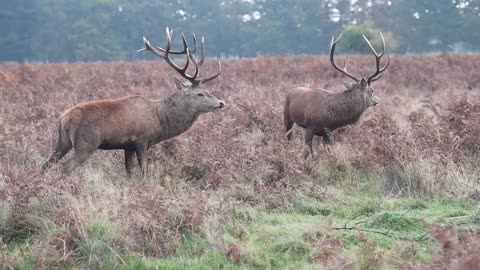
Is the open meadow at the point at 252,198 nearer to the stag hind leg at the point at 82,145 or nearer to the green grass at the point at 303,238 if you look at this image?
the green grass at the point at 303,238

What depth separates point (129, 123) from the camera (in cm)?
963

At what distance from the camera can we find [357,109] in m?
11.8

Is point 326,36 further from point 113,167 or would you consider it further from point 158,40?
point 113,167

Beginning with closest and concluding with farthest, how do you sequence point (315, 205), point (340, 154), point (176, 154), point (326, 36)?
point (315, 205) < point (340, 154) < point (176, 154) < point (326, 36)

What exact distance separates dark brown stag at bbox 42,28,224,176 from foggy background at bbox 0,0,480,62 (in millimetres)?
41122

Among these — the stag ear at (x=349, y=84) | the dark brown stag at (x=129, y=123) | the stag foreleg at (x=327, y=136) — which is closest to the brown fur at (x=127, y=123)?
the dark brown stag at (x=129, y=123)

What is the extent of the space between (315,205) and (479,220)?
1801 mm

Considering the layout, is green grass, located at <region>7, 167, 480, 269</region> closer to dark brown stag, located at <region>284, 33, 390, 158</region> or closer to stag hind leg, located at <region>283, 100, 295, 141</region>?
dark brown stag, located at <region>284, 33, 390, 158</region>

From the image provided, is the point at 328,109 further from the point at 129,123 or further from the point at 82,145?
the point at 82,145

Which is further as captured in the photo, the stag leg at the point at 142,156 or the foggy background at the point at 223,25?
the foggy background at the point at 223,25

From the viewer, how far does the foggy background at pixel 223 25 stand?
55000 millimetres

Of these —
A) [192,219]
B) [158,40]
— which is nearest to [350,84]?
[192,219]

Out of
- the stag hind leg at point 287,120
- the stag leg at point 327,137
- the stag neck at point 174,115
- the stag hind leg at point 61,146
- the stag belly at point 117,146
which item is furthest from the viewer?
the stag hind leg at point 287,120

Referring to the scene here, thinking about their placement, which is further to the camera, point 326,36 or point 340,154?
point 326,36
